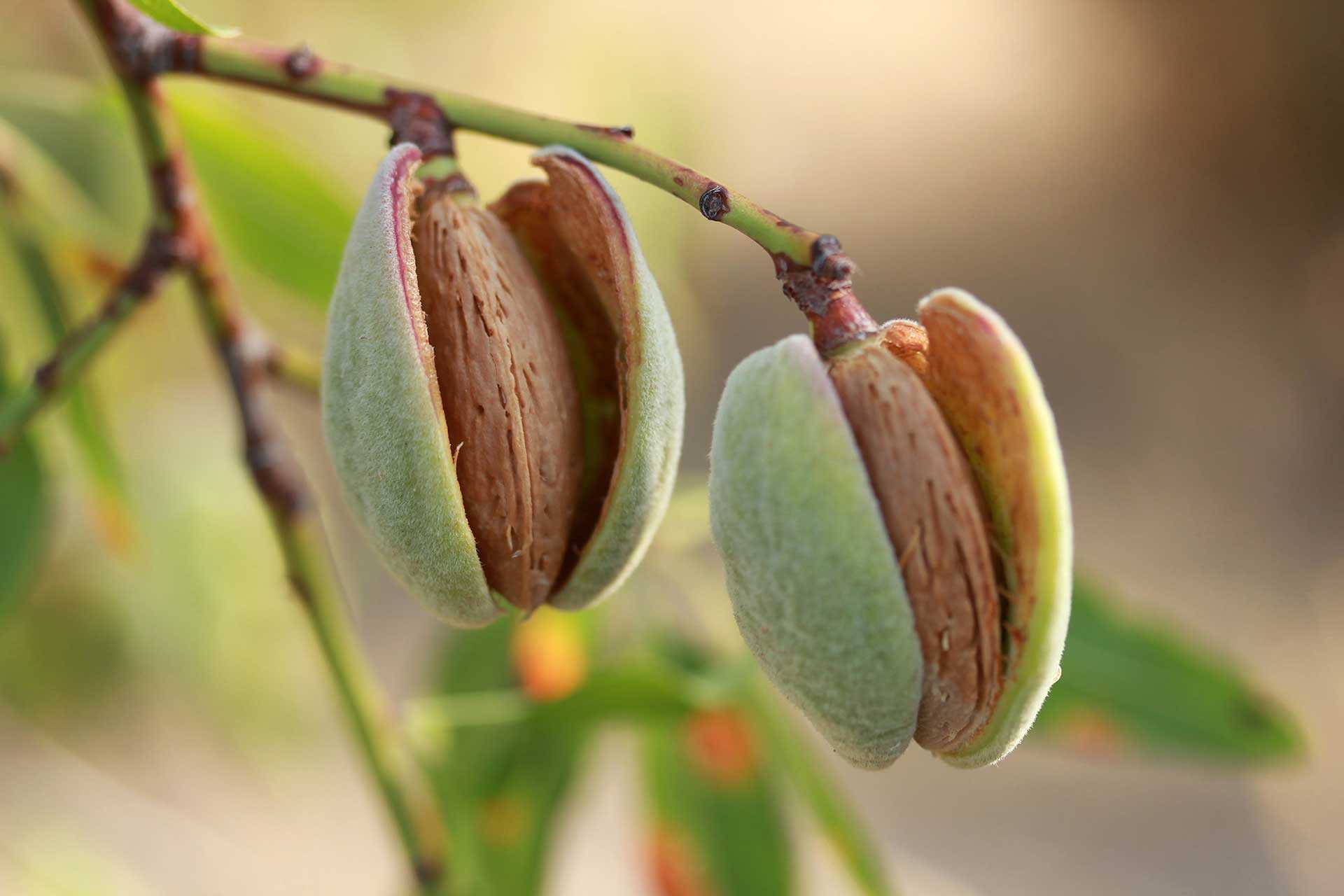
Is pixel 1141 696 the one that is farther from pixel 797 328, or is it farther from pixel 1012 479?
pixel 797 328

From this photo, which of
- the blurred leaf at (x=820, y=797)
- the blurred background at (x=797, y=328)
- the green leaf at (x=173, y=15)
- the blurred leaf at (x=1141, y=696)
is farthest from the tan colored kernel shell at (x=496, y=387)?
the blurred leaf at (x=1141, y=696)

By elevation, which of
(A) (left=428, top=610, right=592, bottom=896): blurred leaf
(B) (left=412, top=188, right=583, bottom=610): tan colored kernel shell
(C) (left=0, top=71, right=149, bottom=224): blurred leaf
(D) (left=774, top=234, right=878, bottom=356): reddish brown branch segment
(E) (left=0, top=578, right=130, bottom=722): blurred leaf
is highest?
(C) (left=0, top=71, right=149, bottom=224): blurred leaf

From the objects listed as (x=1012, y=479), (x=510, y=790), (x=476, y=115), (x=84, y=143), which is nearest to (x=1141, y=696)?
(x=510, y=790)

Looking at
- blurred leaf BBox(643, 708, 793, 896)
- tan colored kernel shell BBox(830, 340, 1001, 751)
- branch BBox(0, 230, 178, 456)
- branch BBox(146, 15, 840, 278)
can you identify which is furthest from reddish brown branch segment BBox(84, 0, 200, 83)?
blurred leaf BBox(643, 708, 793, 896)

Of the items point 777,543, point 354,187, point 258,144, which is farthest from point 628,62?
point 777,543

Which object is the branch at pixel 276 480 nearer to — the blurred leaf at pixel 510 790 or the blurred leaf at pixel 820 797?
the blurred leaf at pixel 510 790

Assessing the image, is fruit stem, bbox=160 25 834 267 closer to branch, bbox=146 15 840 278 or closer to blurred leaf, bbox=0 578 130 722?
branch, bbox=146 15 840 278
